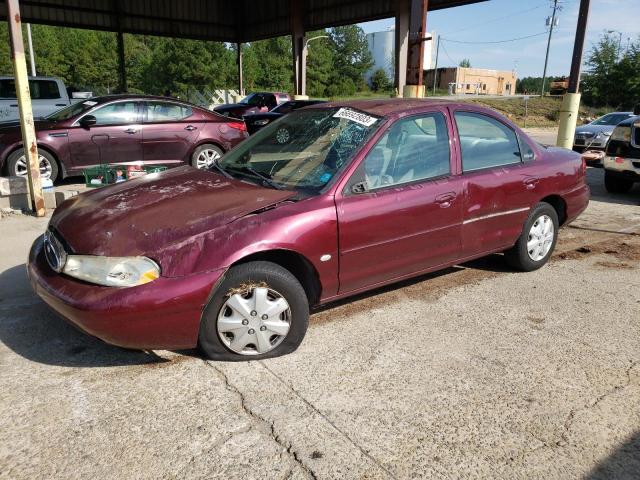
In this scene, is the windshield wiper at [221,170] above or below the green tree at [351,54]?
below

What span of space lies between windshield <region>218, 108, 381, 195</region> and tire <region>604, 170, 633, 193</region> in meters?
6.82

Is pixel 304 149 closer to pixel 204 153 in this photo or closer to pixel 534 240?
pixel 534 240

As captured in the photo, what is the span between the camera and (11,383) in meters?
2.94

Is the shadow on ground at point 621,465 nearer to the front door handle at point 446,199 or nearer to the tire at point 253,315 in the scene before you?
the tire at point 253,315

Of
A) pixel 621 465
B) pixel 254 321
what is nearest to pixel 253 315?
pixel 254 321

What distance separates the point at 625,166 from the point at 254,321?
25.4ft

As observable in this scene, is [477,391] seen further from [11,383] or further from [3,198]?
[3,198]

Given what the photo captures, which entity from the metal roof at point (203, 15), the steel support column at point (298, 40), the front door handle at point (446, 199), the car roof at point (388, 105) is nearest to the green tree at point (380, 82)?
the metal roof at point (203, 15)

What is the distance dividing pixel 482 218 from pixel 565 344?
1.18 meters

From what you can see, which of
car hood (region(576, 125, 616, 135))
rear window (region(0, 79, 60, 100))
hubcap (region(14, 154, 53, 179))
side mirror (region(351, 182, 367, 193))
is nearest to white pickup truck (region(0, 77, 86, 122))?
rear window (region(0, 79, 60, 100))

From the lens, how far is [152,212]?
10.6ft

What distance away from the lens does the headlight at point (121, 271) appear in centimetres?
284

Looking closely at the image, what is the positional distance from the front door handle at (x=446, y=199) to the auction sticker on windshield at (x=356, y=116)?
746 millimetres

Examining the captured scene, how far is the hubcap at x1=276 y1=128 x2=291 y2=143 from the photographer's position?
412 centimetres
